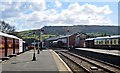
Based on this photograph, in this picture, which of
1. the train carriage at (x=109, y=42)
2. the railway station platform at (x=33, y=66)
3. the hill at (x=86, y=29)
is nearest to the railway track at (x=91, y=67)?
the railway station platform at (x=33, y=66)

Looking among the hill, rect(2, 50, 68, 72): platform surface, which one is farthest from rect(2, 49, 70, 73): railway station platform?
the hill

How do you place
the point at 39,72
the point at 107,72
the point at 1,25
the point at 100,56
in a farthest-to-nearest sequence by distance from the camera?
the point at 1,25
the point at 100,56
the point at 107,72
the point at 39,72

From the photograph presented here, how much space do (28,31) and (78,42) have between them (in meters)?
59.9

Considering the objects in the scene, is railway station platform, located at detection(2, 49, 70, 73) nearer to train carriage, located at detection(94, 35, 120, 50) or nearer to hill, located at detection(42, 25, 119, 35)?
train carriage, located at detection(94, 35, 120, 50)

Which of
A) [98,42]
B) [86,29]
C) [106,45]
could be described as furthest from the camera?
[86,29]

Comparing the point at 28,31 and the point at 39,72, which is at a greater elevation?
the point at 28,31

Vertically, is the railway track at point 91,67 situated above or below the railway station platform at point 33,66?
below

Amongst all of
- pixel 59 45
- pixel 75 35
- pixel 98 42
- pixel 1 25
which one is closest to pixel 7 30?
pixel 1 25

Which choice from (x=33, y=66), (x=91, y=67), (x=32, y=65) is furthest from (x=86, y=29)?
(x=33, y=66)

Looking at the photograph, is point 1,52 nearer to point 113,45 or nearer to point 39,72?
point 39,72

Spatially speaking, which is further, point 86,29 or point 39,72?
point 86,29

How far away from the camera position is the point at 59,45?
10962cm

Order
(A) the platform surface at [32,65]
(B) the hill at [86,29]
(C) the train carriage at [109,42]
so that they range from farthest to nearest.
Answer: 1. (B) the hill at [86,29]
2. (C) the train carriage at [109,42]
3. (A) the platform surface at [32,65]

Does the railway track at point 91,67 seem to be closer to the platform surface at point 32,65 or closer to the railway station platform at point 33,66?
the railway station platform at point 33,66
